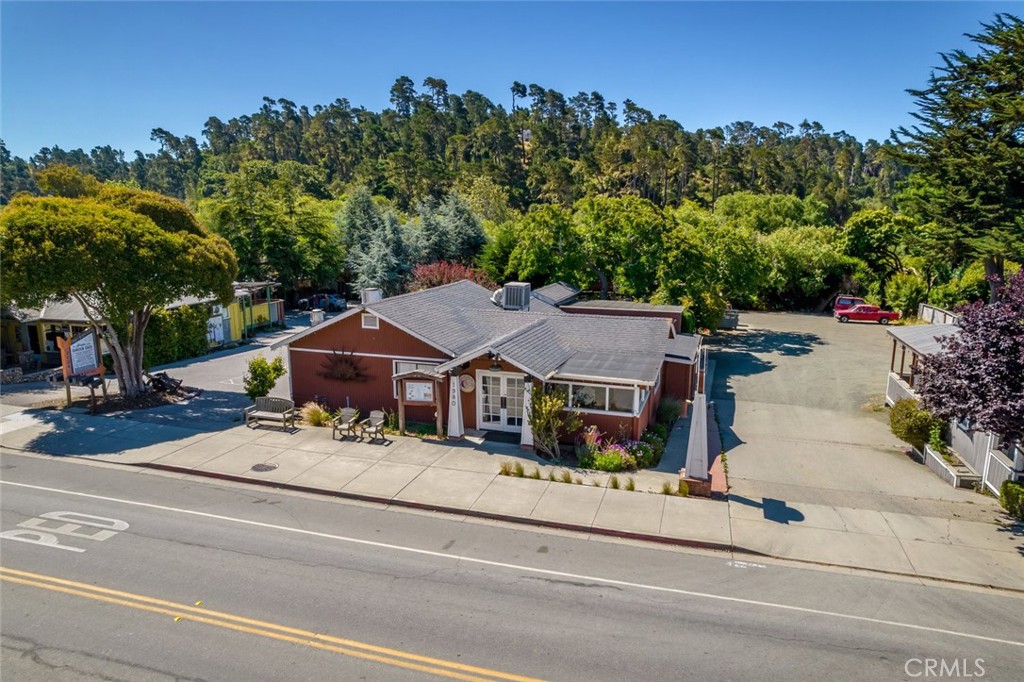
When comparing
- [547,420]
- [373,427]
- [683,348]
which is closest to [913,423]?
[683,348]

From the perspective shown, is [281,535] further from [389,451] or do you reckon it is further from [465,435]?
[465,435]

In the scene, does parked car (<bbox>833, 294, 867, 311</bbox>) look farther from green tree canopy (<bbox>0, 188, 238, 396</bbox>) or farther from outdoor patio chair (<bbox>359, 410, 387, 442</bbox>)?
green tree canopy (<bbox>0, 188, 238, 396</bbox>)

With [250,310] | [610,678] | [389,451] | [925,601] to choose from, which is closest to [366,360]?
[389,451]

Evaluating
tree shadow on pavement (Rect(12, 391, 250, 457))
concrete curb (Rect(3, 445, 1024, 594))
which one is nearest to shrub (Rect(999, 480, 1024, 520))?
concrete curb (Rect(3, 445, 1024, 594))

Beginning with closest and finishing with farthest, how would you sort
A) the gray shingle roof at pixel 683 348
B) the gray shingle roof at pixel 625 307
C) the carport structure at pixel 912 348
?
the carport structure at pixel 912 348 → the gray shingle roof at pixel 683 348 → the gray shingle roof at pixel 625 307

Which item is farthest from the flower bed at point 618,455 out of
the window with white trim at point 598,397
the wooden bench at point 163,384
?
the wooden bench at point 163,384

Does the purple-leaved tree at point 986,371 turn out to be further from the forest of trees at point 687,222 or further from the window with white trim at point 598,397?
the forest of trees at point 687,222

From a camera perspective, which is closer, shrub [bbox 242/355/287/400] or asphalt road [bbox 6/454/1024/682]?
asphalt road [bbox 6/454/1024/682]
